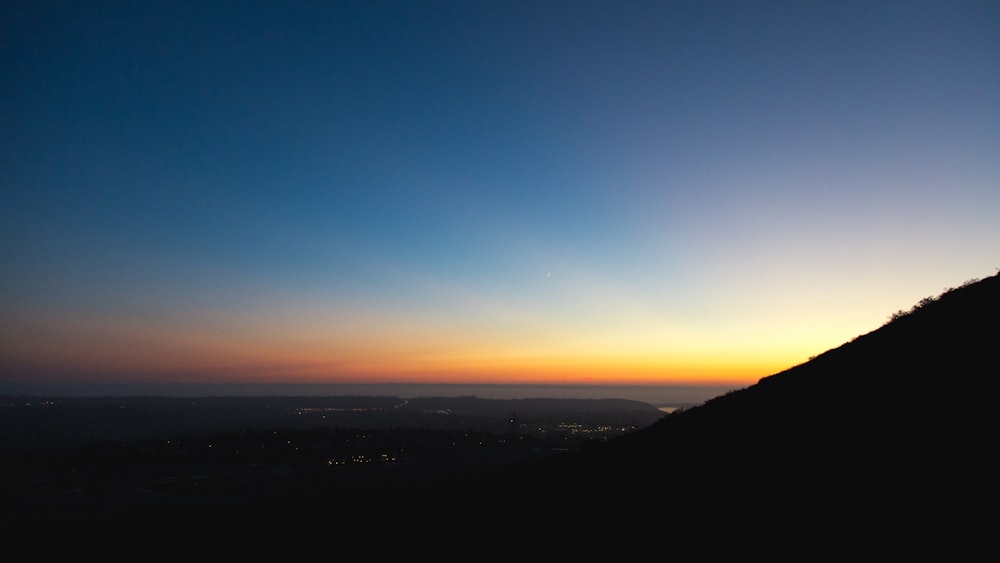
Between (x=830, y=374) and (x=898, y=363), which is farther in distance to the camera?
(x=830, y=374)

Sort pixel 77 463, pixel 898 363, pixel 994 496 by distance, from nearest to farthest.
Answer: pixel 994 496
pixel 898 363
pixel 77 463

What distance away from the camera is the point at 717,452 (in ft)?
73.3

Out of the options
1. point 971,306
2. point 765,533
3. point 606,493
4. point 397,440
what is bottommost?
point 397,440

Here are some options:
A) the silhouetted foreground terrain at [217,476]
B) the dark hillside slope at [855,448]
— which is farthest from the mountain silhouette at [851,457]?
the silhouetted foreground terrain at [217,476]

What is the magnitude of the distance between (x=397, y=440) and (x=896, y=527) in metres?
193

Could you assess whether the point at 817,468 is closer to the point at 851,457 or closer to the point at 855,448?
the point at 851,457

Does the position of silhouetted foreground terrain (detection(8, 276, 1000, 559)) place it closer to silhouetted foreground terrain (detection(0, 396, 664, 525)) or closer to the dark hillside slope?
the dark hillside slope

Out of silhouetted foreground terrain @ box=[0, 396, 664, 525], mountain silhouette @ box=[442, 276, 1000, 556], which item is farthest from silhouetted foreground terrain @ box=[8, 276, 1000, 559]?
silhouetted foreground terrain @ box=[0, 396, 664, 525]

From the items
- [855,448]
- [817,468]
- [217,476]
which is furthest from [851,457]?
[217,476]

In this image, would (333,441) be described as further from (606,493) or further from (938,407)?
(938,407)

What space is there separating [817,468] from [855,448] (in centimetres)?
139

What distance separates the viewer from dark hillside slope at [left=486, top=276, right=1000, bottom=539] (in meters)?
12.7

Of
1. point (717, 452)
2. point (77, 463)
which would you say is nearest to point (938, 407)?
point (717, 452)

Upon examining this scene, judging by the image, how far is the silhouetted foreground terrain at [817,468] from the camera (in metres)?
12.3
